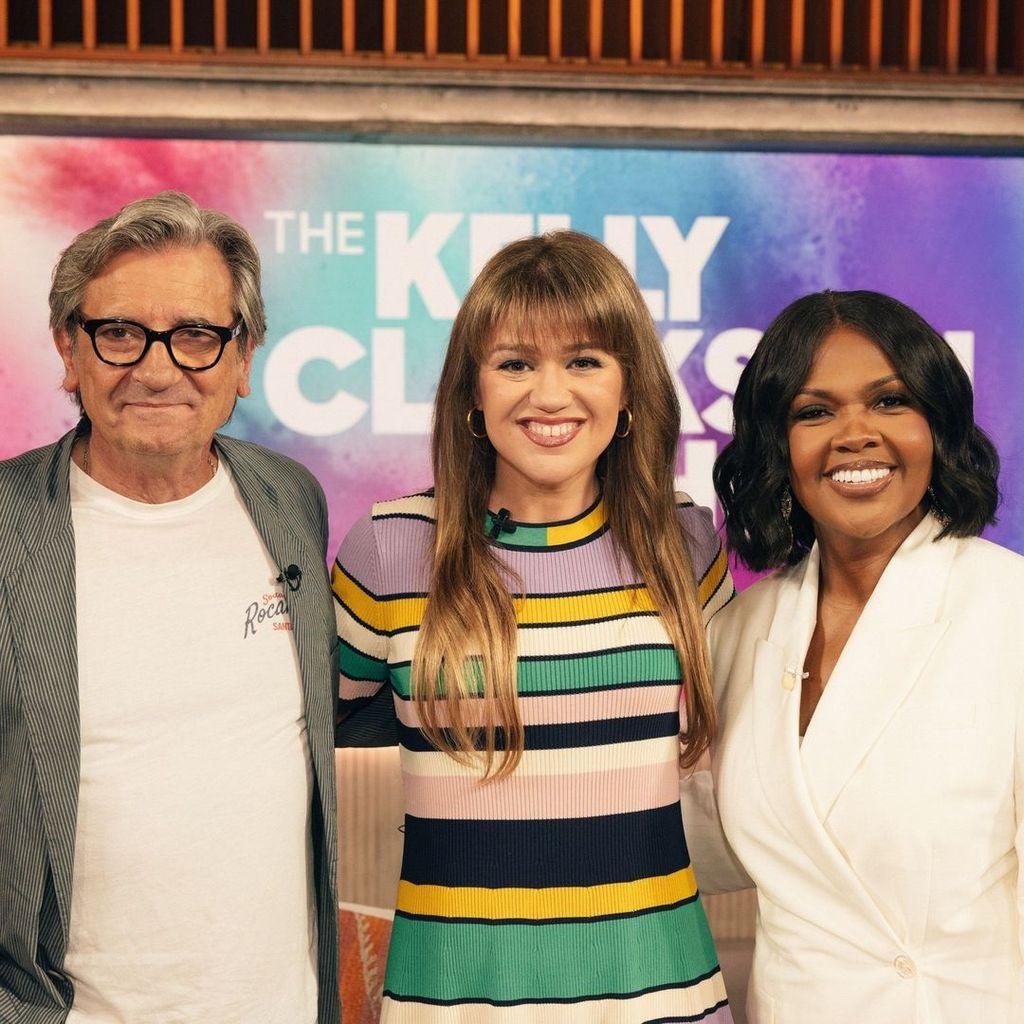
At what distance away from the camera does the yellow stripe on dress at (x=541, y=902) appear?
2.00 m

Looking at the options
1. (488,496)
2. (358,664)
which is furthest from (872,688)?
(358,664)

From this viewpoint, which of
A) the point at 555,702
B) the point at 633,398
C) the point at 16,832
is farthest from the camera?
the point at 633,398

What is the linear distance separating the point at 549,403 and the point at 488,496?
0.81ft

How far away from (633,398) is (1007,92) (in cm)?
178

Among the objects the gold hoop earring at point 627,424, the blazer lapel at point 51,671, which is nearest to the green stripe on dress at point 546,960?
the blazer lapel at point 51,671

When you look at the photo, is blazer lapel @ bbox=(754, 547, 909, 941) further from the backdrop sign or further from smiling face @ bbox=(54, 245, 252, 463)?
the backdrop sign

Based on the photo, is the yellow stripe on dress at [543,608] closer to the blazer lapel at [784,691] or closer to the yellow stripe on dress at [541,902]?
the blazer lapel at [784,691]

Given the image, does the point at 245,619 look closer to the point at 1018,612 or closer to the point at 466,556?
the point at 466,556

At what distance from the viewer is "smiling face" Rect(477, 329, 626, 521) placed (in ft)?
6.81

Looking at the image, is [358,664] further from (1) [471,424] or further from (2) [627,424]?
(2) [627,424]

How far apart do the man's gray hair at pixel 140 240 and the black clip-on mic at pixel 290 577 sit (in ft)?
1.28

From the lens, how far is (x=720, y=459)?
2.25 metres

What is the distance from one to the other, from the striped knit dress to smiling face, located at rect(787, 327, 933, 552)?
0.34 metres

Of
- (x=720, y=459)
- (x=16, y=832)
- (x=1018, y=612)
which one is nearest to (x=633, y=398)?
(x=720, y=459)
